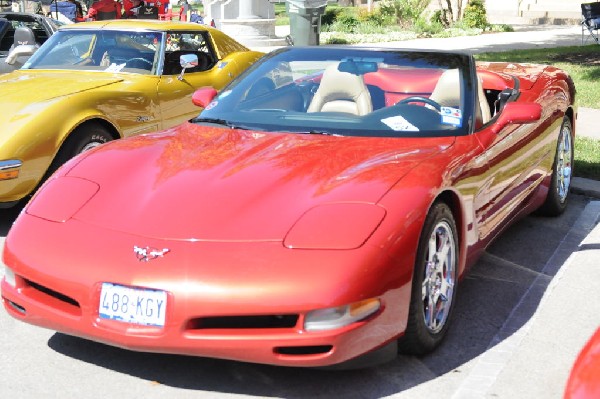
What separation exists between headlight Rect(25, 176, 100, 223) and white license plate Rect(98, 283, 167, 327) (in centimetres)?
60

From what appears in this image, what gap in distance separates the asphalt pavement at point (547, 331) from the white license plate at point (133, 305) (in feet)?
3.51

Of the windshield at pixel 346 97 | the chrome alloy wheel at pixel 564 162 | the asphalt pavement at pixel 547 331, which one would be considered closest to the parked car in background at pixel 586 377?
the asphalt pavement at pixel 547 331

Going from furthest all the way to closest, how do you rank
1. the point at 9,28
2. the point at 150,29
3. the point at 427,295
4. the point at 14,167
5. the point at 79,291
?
1. the point at 9,28
2. the point at 150,29
3. the point at 14,167
4. the point at 427,295
5. the point at 79,291

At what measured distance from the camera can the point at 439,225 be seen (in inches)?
177

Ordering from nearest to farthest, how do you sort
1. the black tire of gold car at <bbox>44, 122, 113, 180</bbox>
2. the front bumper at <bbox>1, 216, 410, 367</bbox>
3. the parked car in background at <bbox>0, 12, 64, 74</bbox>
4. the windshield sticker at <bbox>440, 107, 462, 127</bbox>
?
the front bumper at <bbox>1, 216, 410, 367</bbox> < the windshield sticker at <bbox>440, 107, 462, 127</bbox> < the black tire of gold car at <bbox>44, 122, 113, 180</bbox> < the parked car in background at <bbox>0, 12, 64, 74</bbox>

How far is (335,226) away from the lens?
4113mm

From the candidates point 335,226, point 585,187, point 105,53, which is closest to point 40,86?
point 105,53

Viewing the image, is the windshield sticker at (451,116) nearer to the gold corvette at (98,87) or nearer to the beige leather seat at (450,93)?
the beige leather seat at (450,93)

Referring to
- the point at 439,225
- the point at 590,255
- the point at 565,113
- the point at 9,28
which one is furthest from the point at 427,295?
the point at 9,28

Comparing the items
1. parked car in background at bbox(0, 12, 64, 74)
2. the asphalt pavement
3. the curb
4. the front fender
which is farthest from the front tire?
parked car in background at bbox(0, 12, 64, 74)

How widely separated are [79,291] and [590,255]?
134 inches

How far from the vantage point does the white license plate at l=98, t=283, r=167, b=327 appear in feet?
12.8

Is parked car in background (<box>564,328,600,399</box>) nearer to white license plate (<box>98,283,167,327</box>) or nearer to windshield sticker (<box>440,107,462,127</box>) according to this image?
white license plate (<box>98,283,167,327</box>)

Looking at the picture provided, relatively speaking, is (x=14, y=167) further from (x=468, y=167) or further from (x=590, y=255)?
(x=590, y=255)
